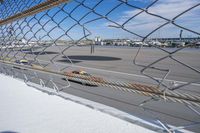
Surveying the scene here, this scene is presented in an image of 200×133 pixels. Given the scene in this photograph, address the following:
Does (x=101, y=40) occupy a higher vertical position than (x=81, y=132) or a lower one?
higher

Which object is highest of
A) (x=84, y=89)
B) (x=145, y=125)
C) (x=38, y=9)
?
(x=38, y=9)

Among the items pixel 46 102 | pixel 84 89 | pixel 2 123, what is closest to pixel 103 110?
pixel 46 102

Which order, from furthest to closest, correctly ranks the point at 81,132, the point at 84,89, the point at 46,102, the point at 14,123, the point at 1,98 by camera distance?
the point at 84,89
the point at 1,98
the point at 46,102
the point at 14,123
the point at 81,132

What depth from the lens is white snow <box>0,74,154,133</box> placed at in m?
1.23

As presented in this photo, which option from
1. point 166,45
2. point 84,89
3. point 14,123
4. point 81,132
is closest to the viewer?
point 81,132

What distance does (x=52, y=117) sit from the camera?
139 centimetres

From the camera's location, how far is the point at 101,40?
74.2 inches

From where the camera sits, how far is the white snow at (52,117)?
123 cm

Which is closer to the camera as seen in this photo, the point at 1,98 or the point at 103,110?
the point at 103,110

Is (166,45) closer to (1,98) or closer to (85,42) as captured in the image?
(85,42)

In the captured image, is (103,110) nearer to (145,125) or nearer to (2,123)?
(145,125)

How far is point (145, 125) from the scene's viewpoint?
50.1 inches

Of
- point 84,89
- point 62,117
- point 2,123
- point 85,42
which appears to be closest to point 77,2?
point 85,42

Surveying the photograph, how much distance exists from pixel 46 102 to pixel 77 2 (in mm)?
672
